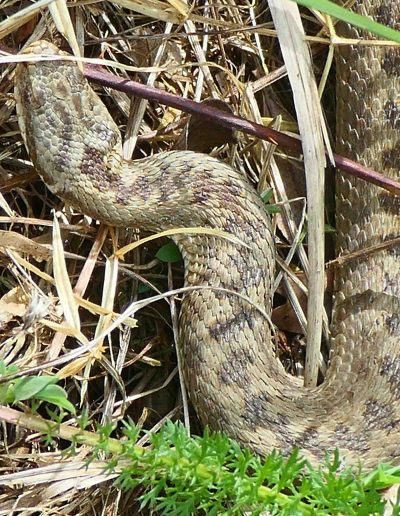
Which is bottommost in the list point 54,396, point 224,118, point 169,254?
point 54,396

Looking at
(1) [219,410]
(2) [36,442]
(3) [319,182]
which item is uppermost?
(3) [319,182]

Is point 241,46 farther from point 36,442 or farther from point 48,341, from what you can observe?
point 36,442

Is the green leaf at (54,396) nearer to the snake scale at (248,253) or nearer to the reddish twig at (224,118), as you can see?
the snake scale at (248,253)

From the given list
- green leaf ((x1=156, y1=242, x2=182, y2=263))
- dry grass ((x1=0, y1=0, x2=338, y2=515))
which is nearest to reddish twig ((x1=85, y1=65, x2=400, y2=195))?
dry grass ((x1=0, y1=0, x2=338, y2=515))

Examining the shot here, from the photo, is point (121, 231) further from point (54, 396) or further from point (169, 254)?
point (54, 396)

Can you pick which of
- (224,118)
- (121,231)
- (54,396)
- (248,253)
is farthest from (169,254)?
(54,396)

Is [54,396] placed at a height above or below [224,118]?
below

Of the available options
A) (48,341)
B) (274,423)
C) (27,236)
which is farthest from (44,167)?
(274,423)
